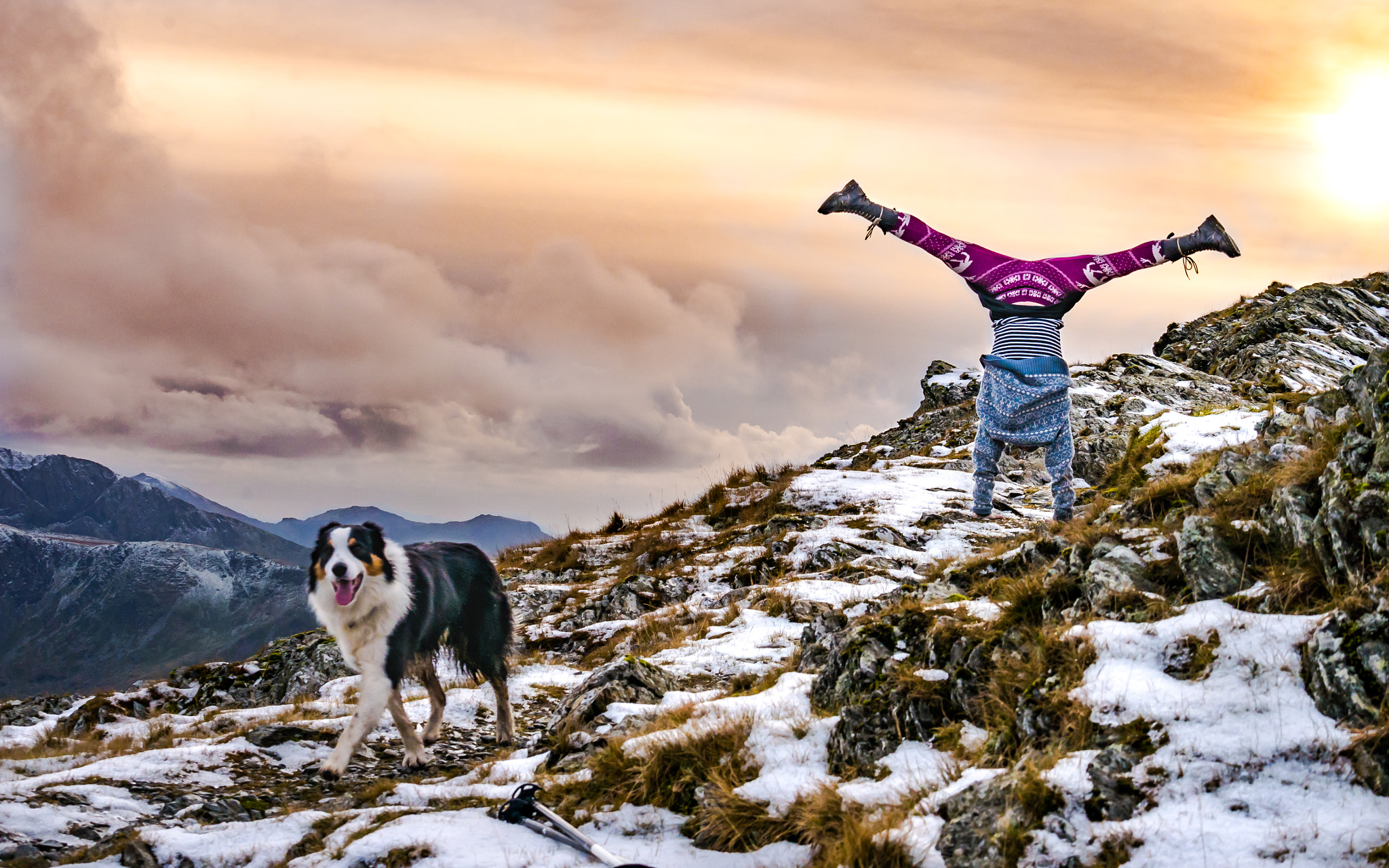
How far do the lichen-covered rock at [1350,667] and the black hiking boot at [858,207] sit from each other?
6.25 meters

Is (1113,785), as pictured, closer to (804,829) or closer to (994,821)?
(994,821)

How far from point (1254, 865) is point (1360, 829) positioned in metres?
0.52

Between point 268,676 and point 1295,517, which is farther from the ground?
point 1295,517

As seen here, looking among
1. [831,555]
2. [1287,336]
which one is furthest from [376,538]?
[1287,336]

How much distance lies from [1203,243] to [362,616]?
9.34 metres

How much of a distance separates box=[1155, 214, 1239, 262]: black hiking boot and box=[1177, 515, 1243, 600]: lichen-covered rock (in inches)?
166

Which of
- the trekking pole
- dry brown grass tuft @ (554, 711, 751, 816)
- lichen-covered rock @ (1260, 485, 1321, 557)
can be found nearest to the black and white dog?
the trekking pole

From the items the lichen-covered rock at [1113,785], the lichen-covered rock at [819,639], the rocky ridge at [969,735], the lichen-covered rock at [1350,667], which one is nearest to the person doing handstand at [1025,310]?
the rocky ridge at [969,735]

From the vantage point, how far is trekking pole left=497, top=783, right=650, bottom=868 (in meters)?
5.11

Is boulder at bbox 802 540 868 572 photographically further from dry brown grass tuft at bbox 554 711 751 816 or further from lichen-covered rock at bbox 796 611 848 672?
dry brown grass tuft at bbox 554 711 751 816

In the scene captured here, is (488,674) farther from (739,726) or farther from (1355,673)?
(1355,673)

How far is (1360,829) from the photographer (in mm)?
3848

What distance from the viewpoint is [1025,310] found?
31.7ft

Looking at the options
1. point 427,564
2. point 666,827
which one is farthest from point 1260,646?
point 427,564
